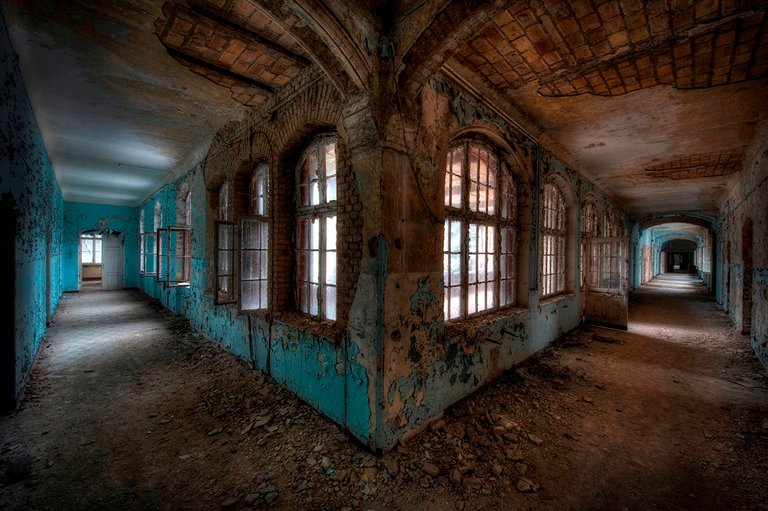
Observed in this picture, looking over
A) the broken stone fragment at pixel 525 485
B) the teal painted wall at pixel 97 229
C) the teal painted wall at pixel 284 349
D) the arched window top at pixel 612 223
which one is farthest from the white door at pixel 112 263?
the arched window top at pixel 612 223

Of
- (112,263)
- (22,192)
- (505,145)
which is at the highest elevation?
(505,145)

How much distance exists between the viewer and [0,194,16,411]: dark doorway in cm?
325

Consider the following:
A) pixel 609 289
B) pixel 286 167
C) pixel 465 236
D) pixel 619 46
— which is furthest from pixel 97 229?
pixel 609 289

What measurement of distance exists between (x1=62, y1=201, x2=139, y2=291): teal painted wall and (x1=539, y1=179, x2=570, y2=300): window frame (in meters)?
15.8

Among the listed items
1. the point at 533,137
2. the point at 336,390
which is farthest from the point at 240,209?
the point at 533,137

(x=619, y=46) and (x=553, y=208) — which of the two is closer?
(x=619, y=46)

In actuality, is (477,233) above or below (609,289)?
above

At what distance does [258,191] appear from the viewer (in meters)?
4.90

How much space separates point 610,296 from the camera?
691 centimetres

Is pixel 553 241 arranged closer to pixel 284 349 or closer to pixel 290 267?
pixel 290 267

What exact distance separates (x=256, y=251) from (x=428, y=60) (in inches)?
141

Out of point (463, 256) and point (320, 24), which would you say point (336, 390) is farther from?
point (320, 24)

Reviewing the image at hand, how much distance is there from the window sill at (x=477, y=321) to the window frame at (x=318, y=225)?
129 cm

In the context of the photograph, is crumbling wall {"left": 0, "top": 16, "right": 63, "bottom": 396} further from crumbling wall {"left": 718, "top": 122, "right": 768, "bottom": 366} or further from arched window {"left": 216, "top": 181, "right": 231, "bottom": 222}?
crumbling wall {"left": 718, "top": 122, "right": 768, "bottom": 366}
